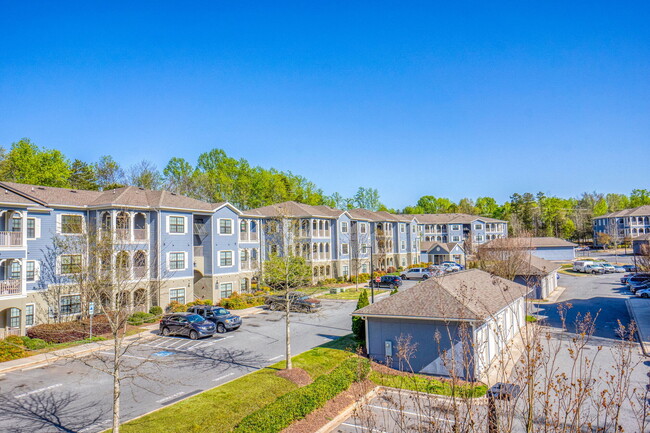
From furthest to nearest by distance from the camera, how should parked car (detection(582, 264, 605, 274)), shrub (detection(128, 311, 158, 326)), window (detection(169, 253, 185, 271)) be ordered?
parked car (detection(582, 264, 605, 274))
window (detection(169, 253, 185, 271))
shrub (detection(128, 311, 158, 326))

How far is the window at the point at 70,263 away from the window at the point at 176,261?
278 inches

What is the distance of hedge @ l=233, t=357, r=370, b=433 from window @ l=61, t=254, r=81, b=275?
19.6m

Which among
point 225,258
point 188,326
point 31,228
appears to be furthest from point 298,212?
point 31,228

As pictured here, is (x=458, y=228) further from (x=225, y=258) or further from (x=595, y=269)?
(x=225, y=258)

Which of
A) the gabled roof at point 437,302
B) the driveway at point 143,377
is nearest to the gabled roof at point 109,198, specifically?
the driveway at point 143,377

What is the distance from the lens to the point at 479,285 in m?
24.9

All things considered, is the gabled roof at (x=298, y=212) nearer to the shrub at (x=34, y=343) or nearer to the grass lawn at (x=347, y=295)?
the grass lawn at (x=347, y=295)

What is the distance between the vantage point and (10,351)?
2272 centimetres

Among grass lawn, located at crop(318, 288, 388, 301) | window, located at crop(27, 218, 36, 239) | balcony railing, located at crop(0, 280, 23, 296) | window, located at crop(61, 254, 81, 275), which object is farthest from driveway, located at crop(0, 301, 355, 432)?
grass lawn, located at crop(318, 288, 388, 301)

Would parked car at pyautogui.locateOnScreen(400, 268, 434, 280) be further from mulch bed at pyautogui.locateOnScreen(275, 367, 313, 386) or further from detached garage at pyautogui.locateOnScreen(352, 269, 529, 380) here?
mulch bed at pyautogui.locateOnScreen(275, 367, 313, 386)

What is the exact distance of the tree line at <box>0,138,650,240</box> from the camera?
2055 inches

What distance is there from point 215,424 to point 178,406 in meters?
2.40

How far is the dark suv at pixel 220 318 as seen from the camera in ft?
92.1

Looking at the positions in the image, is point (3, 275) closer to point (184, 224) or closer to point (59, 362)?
point (59, 362)
